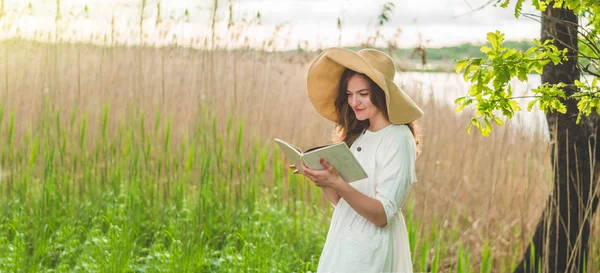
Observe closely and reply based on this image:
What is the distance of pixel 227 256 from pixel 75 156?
4.27ft

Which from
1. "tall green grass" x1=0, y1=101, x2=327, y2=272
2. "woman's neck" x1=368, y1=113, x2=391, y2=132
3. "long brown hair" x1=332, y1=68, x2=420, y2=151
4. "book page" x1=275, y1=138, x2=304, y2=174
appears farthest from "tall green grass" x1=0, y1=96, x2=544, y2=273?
"book page" x1=275, y1=138, x2=304, y2=174

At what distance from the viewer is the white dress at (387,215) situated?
2.11 meters

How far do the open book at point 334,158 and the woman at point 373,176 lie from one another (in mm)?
25

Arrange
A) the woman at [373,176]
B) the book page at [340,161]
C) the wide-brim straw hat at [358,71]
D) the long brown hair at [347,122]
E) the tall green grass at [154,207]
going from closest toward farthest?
the book page at [340,161] < the woman at [373,176] < the wide-brim straw hat at [358,71] < the long brown hair at [347,122] < the tall green grass at [154,207]

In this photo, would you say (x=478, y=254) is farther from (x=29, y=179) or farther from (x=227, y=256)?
(x=29, y=179)

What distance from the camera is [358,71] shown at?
2.21m

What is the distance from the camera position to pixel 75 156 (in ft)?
14.1

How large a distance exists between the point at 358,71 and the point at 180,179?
2.30 metres

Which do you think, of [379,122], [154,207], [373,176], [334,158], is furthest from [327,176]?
[154,207]

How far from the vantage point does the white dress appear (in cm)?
211

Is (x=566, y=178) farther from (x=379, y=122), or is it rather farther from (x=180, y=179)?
(x=180, y=179)

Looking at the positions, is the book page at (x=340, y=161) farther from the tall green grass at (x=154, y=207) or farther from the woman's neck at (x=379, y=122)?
the tall green grass at (x=154, y=207)

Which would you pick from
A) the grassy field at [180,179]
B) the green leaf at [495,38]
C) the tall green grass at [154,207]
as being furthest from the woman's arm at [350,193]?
the tall green grass at [154,207]

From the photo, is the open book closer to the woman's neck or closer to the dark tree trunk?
the woman's neck
